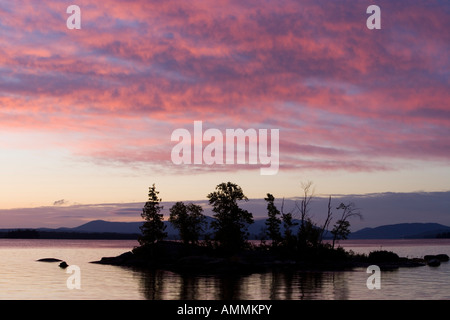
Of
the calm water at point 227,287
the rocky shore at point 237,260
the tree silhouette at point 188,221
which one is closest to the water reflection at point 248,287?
the calm water at point 227,287

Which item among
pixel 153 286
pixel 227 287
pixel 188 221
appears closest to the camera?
pixel 227 287

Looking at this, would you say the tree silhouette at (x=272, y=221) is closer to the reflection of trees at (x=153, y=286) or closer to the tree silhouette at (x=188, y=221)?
the tree silhouette at (x=188, y=221)

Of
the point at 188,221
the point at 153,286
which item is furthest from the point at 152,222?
the point at 153,286

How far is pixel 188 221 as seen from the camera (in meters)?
93.2

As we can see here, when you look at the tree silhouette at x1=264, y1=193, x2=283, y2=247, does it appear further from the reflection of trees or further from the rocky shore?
the reflection of trees

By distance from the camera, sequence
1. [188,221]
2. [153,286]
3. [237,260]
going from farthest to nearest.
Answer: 1. [188,221]
2. [237,260]
3. [153,286]

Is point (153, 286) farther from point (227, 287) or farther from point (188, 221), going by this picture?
point (188, 221)

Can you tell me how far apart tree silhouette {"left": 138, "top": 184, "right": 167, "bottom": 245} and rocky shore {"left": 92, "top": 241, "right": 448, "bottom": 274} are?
1.44 m

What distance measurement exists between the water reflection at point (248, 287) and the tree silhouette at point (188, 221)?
2852 cm

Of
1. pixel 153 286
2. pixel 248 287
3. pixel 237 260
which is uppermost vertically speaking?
pixel 248 287

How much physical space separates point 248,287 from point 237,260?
29725 millimetres
